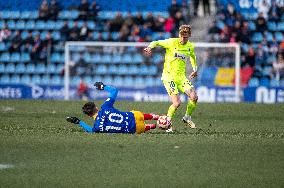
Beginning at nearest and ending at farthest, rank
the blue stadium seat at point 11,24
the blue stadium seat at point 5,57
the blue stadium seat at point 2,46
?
the blue stadium seat at point 5,57 → the blue stadium seat at point 2,46 → the blue stadium seat at point 11,24

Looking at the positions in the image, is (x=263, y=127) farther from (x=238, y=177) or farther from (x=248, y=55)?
(x=248, y=55)

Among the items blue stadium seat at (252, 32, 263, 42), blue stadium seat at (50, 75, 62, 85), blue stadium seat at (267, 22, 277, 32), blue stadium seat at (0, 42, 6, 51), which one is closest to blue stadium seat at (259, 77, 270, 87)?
blue stadium seat at (252, 32, 263, 42)

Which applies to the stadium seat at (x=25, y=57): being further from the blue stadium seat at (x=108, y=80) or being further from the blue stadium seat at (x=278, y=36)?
the blue stadium seat at (x=278, y=36)

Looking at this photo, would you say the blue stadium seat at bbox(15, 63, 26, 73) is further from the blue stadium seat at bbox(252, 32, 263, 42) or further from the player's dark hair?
the player's dark hair

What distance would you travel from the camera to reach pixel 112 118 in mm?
15758

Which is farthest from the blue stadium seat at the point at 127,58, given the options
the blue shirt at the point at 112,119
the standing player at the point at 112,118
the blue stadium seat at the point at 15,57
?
the blue shirt at the point at 112,119

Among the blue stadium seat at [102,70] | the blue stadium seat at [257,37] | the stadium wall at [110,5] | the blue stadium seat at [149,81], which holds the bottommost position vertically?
the blue stadium seat at [149,81]

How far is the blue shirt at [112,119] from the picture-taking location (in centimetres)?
1558

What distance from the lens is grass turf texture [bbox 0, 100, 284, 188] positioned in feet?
35.9

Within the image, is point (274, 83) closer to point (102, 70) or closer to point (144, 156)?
point (102, 70)

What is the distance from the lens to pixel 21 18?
38.4 m

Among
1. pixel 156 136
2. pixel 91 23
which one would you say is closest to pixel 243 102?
pixel 91 23

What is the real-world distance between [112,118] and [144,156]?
264 cm

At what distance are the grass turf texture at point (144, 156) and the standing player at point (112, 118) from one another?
0.54ft
